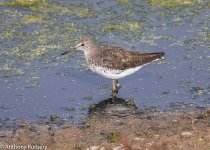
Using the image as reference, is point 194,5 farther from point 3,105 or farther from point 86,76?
point 3,105

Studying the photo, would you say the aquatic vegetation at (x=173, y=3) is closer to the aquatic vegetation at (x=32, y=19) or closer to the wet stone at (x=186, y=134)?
the aquatic vegetation at (x=32, y=19)

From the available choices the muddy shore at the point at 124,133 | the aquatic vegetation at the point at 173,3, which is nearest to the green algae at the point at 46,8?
the aquatic vegetation at the point at 173,3

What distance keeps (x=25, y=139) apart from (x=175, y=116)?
2.66 m

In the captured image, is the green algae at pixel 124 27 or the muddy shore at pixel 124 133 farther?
the green algae at pixel 124 27

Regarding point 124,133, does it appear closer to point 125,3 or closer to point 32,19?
point 32,19

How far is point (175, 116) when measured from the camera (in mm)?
10664

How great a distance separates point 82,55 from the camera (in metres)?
13.4

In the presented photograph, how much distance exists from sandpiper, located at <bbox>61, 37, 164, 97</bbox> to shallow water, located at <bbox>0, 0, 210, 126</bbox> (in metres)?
0.33

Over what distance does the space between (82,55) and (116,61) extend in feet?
5.66

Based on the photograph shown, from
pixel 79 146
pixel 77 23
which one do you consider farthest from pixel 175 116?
pixel 77 23

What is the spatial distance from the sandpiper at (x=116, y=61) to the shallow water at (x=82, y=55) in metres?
0.33

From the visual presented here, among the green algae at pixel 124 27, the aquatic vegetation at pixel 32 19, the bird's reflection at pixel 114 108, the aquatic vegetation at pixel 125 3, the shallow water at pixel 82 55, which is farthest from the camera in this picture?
the aquatic vegetation at pixel 125 3

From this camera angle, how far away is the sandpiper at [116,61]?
11688 mm

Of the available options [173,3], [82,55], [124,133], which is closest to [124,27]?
[82,55]
